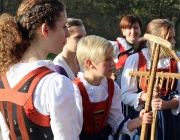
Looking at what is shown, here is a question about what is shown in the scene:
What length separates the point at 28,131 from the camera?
155 centimetres

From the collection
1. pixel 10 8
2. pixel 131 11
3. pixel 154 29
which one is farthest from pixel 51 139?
pixel 131 11

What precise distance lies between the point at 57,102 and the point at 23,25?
1.29ft

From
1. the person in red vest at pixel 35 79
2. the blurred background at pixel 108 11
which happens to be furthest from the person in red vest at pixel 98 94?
the blurred background at pixel 108 11

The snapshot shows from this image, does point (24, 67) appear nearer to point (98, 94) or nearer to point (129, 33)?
point (98, 94)

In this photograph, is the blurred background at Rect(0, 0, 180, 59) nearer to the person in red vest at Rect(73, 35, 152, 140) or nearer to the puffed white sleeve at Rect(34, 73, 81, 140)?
the person in red vest at Rect(73, 35, 152, 140)

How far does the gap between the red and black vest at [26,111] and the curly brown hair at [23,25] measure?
0.44 feet

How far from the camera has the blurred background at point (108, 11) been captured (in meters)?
17.8

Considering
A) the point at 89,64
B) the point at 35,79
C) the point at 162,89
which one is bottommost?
the point at 162,89

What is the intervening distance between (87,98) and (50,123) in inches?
30.8

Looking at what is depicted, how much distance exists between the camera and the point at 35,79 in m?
1.52

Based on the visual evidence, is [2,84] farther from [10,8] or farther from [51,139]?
[10,8]

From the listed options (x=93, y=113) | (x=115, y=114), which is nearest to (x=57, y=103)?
(x=93, y=113)

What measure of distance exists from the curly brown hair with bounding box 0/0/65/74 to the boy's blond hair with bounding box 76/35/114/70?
700mm

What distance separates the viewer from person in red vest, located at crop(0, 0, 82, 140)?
1505mm
